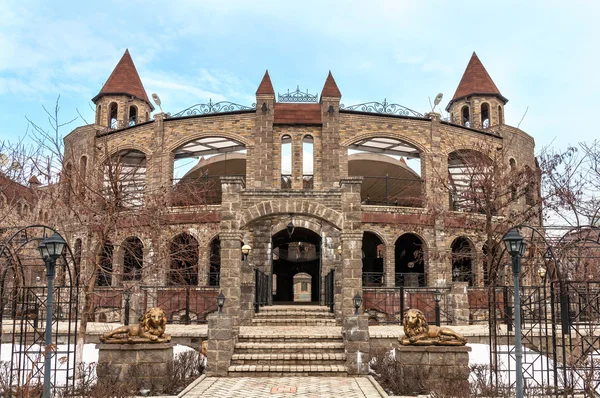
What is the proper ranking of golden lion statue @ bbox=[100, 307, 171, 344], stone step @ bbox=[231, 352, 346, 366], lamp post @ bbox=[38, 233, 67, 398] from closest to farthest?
lamp post @ bbox=[38, 233, 67, 398], golden lion statue @ bbox=[100, 307, 171, 344], stone step @ bbox=[231, 352, 346, 366]

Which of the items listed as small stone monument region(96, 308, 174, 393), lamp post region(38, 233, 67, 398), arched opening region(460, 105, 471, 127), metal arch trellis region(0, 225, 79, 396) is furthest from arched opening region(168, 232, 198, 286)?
arched opening region(460, 105, 471, 127)

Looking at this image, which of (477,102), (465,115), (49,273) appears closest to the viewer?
(49,273)

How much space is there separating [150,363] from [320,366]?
400cm

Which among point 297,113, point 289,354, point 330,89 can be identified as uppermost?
point 330,89

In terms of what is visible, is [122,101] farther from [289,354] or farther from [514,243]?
[514,243]

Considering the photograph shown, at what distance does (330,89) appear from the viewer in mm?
28109

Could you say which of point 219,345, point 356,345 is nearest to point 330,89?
point 356,345

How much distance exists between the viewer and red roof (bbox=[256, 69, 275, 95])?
91.5 ft

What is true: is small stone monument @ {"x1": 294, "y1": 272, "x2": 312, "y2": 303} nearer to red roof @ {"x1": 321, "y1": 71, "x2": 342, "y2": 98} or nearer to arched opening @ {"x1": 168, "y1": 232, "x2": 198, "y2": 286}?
arched opening @ {"x1": 168, "y1": 232, "x2": 198, "y2": 286}

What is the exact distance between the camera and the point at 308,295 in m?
52.6

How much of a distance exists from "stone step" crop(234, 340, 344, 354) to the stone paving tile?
4.10ft

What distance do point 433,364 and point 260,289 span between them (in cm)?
1056

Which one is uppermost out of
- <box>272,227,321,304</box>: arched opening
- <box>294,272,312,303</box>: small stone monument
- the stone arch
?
the stone arch

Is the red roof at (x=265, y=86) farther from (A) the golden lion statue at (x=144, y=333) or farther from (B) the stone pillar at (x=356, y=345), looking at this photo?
(A) the golden lion statue at (x=144, y=333)
